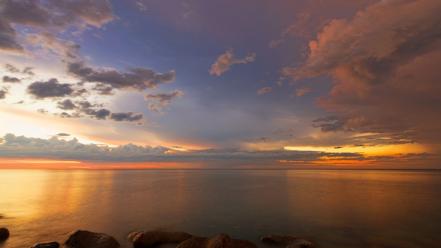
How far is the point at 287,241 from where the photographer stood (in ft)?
80.1

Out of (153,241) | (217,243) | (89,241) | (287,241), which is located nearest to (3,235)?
(89,241)

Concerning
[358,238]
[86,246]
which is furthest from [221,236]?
[358,238]

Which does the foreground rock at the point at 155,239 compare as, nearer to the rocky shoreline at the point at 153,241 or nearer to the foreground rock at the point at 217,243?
the rocky shoreline at the point at 153,241

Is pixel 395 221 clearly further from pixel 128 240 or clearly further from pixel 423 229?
pixel 128 240

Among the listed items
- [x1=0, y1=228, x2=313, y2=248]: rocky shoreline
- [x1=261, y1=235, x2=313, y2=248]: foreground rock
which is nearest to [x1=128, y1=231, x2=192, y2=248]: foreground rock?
[x1=0, y1=228, x2=313, y2=248]: rocky shoreline

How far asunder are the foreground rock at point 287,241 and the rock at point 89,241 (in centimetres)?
1327

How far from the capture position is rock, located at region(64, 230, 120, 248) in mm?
22578

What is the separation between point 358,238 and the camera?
2708 centimetres

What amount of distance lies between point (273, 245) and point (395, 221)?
69.2ft

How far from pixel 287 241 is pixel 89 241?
1675 cm

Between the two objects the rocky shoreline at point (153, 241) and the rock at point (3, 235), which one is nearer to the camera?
the rocky shoreline at point (153, 241)

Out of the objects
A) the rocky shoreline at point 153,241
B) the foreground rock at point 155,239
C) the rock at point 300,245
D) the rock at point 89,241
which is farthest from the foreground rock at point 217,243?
the rock at point 89,241

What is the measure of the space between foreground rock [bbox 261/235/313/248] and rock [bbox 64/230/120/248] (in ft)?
43.5

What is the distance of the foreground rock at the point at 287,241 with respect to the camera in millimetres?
22484
